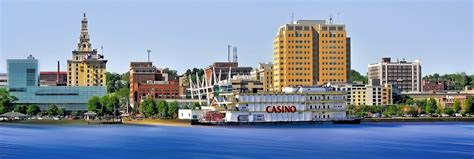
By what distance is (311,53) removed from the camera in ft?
573

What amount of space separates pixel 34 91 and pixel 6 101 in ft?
53.7

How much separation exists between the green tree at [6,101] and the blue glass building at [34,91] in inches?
207

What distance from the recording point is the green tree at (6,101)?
15140 cm

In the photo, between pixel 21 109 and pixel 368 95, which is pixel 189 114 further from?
pixel 368 95

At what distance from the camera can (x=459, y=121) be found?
154 metres

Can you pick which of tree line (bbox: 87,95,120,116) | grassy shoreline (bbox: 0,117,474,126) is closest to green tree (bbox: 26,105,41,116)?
tree line (bbox: 87,95,120,116)

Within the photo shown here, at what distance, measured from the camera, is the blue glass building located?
6634 inches

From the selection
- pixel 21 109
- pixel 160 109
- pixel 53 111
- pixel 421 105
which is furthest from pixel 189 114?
pixel 421 105

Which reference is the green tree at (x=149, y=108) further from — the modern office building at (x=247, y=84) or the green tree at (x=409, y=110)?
the green tree at (x=409, y=110)

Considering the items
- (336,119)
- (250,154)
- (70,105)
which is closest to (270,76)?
(70,105)

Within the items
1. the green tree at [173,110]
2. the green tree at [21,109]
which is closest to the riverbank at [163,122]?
the green tree at [173,110]

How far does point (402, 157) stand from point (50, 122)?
83.0 metres

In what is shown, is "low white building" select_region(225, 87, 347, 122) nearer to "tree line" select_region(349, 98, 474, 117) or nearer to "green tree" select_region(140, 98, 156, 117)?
"tree line" select_region(349, 98, 474, 117)

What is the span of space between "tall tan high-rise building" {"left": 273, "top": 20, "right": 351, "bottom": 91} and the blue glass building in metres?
38.9
